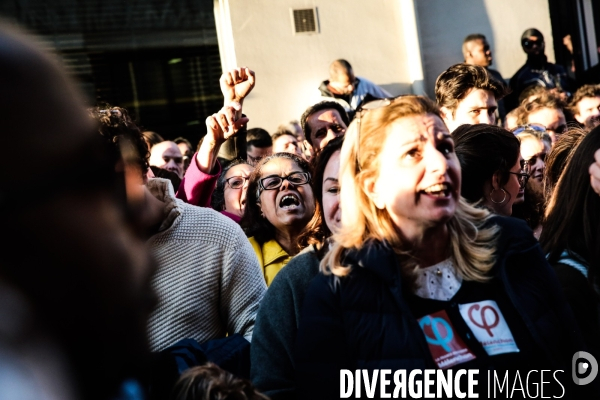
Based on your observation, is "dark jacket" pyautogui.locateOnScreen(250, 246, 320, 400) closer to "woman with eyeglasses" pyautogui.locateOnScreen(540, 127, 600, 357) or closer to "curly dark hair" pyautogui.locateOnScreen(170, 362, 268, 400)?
"curly dark hair" pyautogui.locateOnScreen(170, 362, 268, 400)

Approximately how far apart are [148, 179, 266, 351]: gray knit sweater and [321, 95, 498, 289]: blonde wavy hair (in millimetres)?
589

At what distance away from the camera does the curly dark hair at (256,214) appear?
14.5ft

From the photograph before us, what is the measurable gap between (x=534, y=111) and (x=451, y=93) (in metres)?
1.68

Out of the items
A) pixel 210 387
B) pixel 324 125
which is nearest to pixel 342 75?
pixel 324 125

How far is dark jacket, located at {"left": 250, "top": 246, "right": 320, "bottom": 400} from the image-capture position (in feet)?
8.38

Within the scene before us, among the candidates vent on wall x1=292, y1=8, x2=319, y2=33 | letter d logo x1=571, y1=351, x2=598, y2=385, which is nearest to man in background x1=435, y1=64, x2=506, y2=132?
letter d logo x1=571, y1=351, x2=598, y2=385

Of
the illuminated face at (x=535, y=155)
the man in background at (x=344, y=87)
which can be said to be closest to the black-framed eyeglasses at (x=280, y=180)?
the illuminated face at (x=535, y=155)

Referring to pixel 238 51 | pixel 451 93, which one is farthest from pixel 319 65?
pixel 451 93

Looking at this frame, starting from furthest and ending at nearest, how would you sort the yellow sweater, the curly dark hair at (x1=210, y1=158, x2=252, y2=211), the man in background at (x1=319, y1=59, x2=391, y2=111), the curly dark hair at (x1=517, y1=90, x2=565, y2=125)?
1. the man in background at (x1=319, y1=59, x2=391, y2=111)
2. the curly dark hair at (x1=517, y1=90, x2=565, y2=125)
3. the curly dark hair at (x1=210, y1=158, x2=252, y2=211)
4. the yellow sweater

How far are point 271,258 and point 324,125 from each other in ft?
6.54

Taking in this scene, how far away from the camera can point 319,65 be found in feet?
34.6

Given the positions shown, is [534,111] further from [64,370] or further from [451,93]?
[64,370]

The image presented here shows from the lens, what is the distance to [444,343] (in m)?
2.30

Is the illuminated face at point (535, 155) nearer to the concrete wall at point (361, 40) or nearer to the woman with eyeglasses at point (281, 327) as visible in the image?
the woman with eyeglasses at point (281, 327)
